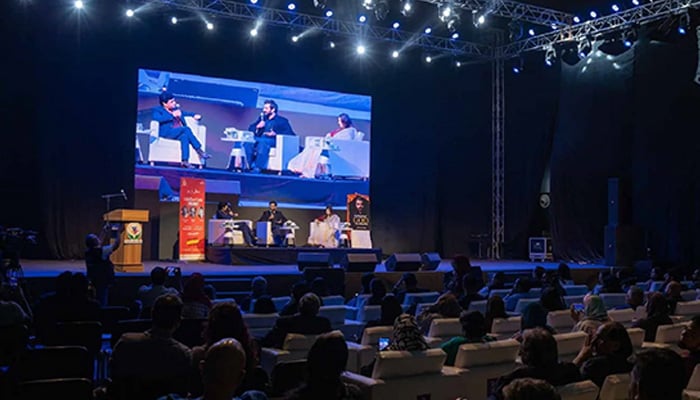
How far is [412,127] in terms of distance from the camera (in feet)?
54.3

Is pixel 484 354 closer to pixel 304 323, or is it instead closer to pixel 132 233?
pixel 304 323

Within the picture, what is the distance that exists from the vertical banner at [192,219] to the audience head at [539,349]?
10.8m

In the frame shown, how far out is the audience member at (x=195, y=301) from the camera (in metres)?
5.09

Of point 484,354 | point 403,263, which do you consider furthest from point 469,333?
point 403,263

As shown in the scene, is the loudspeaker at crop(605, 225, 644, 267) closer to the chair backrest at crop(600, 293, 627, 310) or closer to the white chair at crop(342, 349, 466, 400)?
the chair backrest at crop(600, 293, 627, 310)

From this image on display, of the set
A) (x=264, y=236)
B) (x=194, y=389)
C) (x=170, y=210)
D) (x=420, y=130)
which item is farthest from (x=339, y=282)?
(x=420, y=130)

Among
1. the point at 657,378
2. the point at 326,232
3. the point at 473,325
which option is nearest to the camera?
the point at 657,378

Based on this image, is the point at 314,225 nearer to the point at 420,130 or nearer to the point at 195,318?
the point at 420,130

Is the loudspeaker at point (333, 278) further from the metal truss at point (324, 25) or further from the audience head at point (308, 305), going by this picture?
the metal truss at point (324, 25)

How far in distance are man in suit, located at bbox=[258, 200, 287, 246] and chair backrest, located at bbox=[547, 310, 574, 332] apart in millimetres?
8664

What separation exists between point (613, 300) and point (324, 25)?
352 inches

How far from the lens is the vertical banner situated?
13.2m

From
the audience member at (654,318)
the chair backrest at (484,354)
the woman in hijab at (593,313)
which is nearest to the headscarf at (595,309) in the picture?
the woman in hijab at (593,313)

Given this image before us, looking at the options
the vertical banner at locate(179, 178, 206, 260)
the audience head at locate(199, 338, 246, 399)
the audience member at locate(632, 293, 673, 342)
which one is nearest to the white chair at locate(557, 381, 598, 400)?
the audience head at locate(199, 338, 246, 399)
